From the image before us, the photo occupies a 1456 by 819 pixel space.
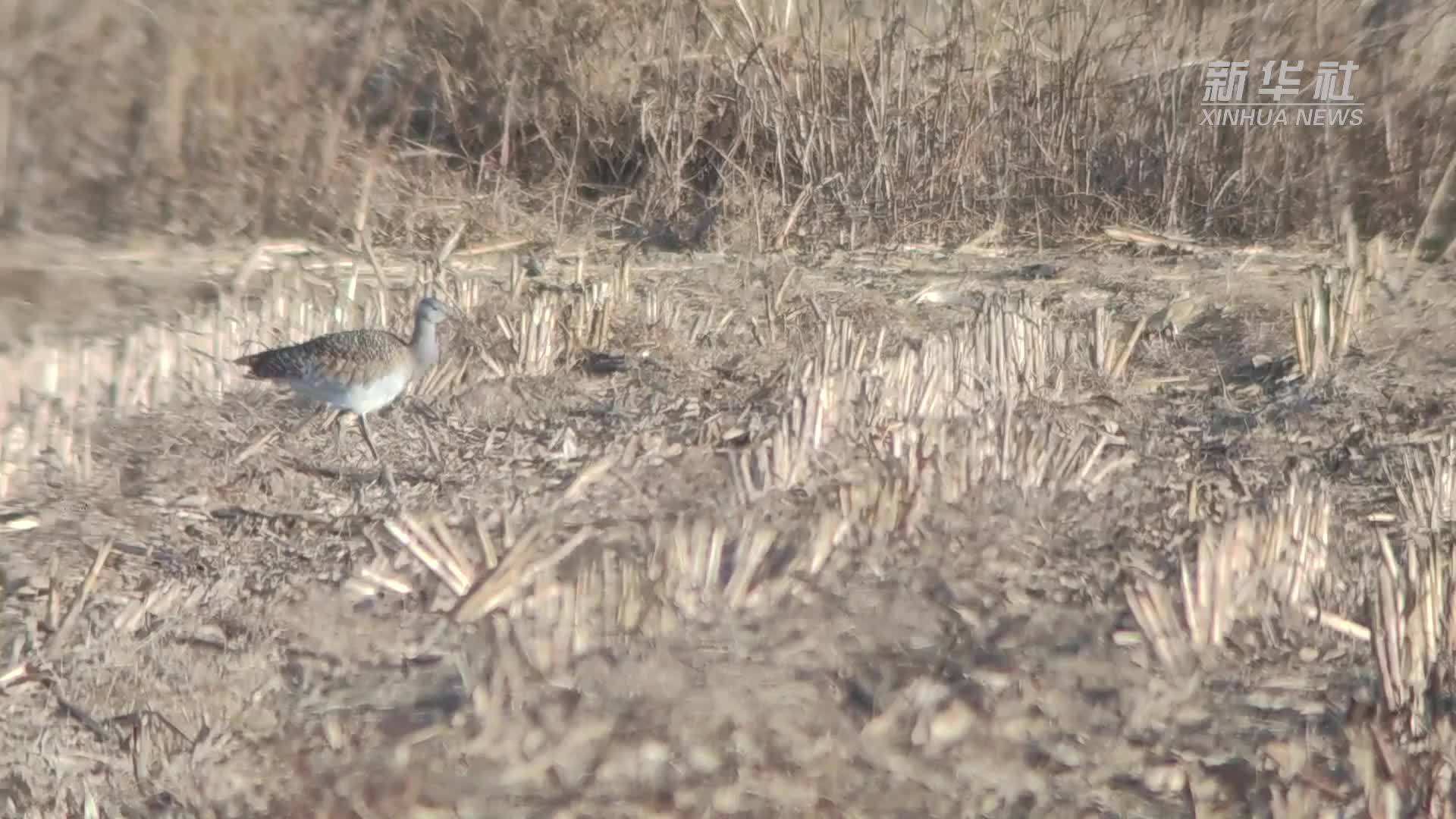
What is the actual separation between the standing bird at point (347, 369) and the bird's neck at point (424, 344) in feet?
0.42

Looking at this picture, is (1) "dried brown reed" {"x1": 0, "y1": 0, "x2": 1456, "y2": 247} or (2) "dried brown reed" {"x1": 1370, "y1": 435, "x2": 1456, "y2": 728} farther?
(1) "dried brown reed" {"x1": 0, "y1": 0, "x2": 1456, "y2": 247}

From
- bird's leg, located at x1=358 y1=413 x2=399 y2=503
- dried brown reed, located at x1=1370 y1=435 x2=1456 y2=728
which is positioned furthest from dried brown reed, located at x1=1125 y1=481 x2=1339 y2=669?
bird's leg, located at x1=358 y1=413 x2=399 y2=503

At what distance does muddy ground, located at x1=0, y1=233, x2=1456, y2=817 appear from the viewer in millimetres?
3492

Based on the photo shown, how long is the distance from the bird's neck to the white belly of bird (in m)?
0.41

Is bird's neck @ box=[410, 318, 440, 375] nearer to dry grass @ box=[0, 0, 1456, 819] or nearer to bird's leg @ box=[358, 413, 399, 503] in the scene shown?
dry grass @ box=[0, 0, 1456, 819]

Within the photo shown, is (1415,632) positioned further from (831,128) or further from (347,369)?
(831,128)

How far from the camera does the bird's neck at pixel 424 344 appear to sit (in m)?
6.42

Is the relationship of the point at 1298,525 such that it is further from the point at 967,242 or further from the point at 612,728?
the point at 967,242

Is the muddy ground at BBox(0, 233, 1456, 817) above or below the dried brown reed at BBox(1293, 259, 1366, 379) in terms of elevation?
Result: below

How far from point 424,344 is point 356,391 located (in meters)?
0.72

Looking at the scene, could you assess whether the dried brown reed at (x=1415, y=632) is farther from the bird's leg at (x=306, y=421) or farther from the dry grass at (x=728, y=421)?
the bird's leg at (x=306, y=421)

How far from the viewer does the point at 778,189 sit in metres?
10.5

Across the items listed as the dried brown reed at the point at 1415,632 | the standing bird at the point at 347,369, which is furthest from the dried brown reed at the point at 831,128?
the dried brown reed at the point at 1415,632

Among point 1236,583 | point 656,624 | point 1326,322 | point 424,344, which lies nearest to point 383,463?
point 424,344
